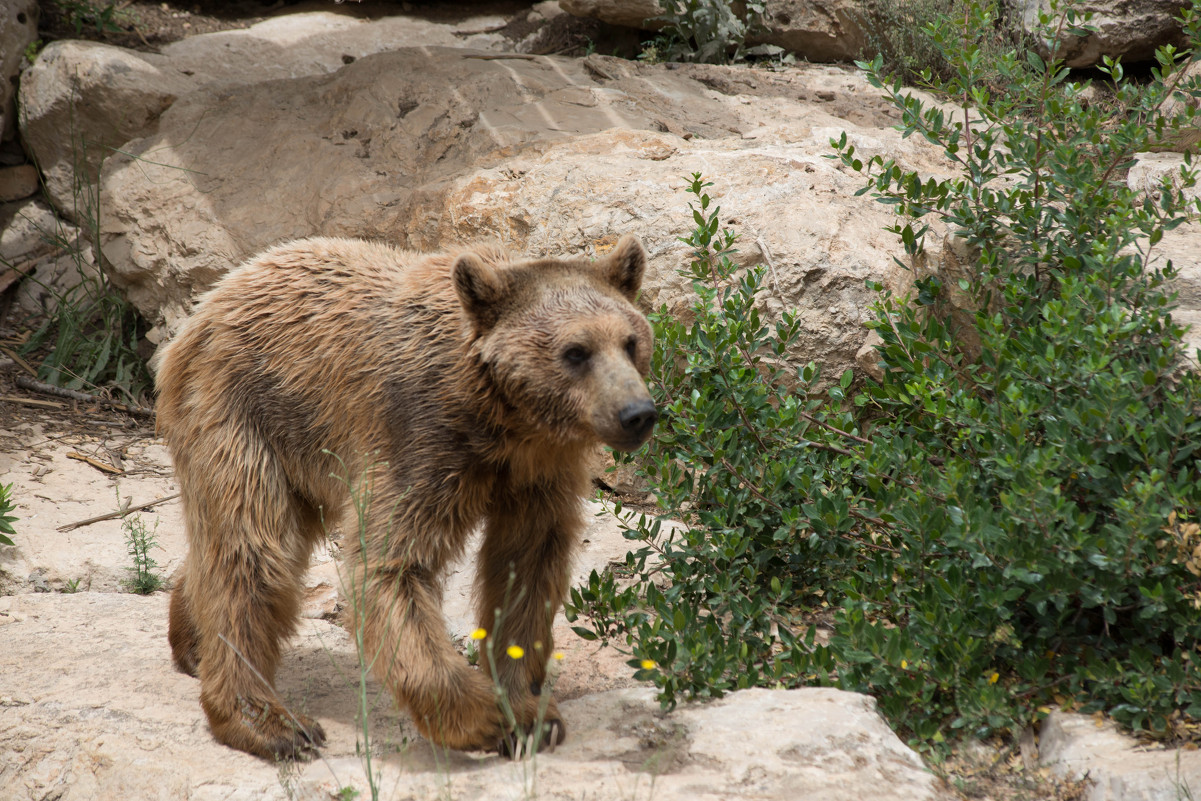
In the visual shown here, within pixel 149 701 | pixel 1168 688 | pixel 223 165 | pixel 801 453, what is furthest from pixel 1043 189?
pixel 223 165

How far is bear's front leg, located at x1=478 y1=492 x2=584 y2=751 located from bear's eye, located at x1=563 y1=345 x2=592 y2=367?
0.64 metres

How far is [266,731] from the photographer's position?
386 centimetres

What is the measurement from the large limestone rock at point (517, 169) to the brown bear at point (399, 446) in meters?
2.04

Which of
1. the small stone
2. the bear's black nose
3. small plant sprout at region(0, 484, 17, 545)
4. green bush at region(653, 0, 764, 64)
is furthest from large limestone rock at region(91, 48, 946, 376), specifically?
the bear's black nose

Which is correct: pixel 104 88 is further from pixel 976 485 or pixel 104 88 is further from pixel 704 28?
pixel 976 485

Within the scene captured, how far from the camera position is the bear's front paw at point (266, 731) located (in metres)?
3.82

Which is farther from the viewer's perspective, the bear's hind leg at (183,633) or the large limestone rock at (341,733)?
the bear's hind leg at (183,633)

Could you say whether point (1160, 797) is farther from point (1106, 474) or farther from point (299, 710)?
point (299, 710)

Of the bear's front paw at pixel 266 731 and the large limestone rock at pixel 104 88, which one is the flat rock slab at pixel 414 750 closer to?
the bear's front paw at pixel 266 731

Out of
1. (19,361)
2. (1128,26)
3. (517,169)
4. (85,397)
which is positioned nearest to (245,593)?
(517,169)

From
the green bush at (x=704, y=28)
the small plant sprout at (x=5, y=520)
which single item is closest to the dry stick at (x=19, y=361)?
the small plant sprout at (x=5, y=520)

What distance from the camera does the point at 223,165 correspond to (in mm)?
7453

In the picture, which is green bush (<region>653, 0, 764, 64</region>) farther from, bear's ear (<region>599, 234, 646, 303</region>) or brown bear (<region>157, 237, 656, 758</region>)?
bear's ear (<region>599, 234, 646, 303</region>)

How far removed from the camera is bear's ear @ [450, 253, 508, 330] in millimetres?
3633
